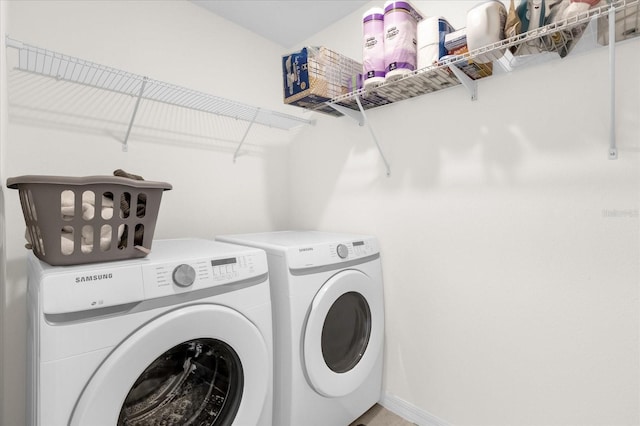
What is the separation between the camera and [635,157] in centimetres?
109

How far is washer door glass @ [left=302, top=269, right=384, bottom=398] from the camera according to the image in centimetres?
137

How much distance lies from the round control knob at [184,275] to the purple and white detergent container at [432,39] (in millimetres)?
1197

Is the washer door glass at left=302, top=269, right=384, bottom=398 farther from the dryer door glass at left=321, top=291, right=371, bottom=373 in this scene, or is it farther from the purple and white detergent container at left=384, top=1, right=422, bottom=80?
the purple and white detergent container at left=384, top=1, right=422, bottom=80

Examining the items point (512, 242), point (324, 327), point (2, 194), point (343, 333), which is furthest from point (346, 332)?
point (2, 194)

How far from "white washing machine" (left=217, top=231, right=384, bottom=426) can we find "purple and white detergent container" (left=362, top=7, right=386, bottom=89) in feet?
2.56

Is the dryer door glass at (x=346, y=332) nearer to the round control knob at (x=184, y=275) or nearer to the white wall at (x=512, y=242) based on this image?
the white wall at (x=512, y=242)

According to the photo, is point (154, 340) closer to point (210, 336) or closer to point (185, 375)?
point (210, 336)

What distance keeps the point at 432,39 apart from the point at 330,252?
3.28 feet

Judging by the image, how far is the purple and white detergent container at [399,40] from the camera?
4.48 feet

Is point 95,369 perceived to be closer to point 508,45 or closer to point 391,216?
point 391,216

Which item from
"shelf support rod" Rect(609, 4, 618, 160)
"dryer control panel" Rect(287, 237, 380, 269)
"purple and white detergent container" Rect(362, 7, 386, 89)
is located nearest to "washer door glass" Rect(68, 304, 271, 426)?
"dryer control panel" Rect(287, 237, 380, 269)

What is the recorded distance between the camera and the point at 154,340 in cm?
92

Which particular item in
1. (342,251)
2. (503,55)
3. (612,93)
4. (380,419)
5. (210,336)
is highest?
(503,55)

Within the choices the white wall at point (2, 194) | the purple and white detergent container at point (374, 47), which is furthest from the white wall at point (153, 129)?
the purple and white detergent container at point (374, 47)
